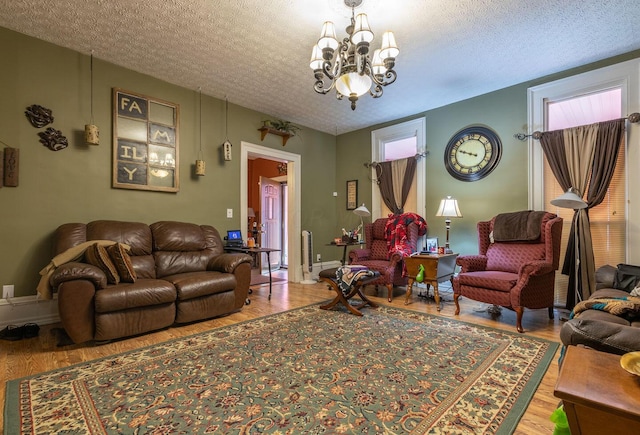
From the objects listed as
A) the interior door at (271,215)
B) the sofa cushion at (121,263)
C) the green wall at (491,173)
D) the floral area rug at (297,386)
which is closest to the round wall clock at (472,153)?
the green wall at (491,173)

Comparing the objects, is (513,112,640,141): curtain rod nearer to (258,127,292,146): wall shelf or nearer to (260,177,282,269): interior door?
(258,127,292,146): wall shelf

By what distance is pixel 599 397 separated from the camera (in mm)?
925

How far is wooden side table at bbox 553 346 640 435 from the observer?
88 centimetres

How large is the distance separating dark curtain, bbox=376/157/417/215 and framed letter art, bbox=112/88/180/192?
329cm

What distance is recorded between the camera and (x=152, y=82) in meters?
3.96

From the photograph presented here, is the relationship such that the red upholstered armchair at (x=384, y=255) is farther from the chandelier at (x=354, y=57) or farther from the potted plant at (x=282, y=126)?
the chandelier at (x=354, y=57)

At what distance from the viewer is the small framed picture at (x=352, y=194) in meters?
6.06

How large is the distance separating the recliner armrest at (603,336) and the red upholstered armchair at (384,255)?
2686mm

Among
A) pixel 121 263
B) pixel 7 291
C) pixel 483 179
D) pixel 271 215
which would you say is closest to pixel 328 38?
pixel 121 263

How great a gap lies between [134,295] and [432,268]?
3174 mm

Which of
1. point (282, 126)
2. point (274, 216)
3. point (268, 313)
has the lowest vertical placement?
point (268, 313)

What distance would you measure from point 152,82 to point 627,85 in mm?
5400

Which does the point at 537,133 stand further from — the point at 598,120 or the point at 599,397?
the point at 599,397

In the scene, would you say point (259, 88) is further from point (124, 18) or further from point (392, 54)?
point (392, 54)
